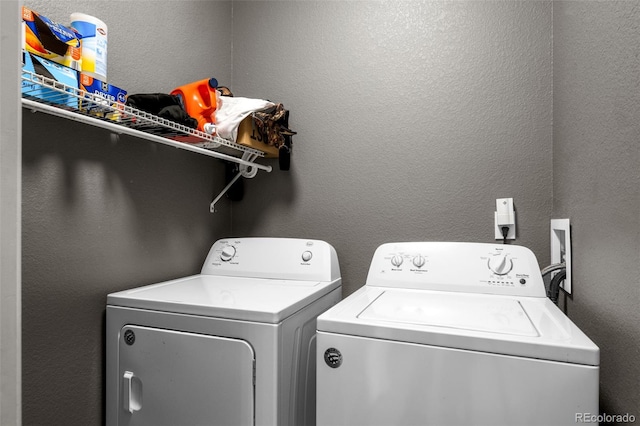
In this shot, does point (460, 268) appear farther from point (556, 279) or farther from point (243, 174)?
point (243, 174)

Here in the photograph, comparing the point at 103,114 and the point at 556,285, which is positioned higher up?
the point at 103,114

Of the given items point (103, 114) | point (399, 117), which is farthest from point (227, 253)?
point (399, 117)

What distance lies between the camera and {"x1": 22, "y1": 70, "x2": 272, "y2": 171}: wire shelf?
937 mm

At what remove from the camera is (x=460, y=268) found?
1.45m

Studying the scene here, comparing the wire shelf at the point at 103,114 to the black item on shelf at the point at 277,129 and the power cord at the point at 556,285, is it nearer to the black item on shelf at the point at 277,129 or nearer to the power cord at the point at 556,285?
the black item on shelf at the point at 277,129

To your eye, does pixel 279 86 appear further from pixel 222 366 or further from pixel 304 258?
pixel 222 366

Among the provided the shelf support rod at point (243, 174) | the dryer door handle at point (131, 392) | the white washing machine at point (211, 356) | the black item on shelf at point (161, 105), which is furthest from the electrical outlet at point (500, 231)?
the dryer door handle at point (131, 392)

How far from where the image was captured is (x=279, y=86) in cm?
198

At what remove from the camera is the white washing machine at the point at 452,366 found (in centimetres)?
82

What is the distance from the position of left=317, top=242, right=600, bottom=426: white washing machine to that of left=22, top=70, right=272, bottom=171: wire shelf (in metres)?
0.81

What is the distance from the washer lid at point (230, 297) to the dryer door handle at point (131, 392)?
0.23 metres

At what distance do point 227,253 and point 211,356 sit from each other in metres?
0.71

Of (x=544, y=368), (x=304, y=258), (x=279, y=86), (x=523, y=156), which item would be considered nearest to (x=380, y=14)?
(x=279, y=86)

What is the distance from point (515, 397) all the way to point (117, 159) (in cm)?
141
